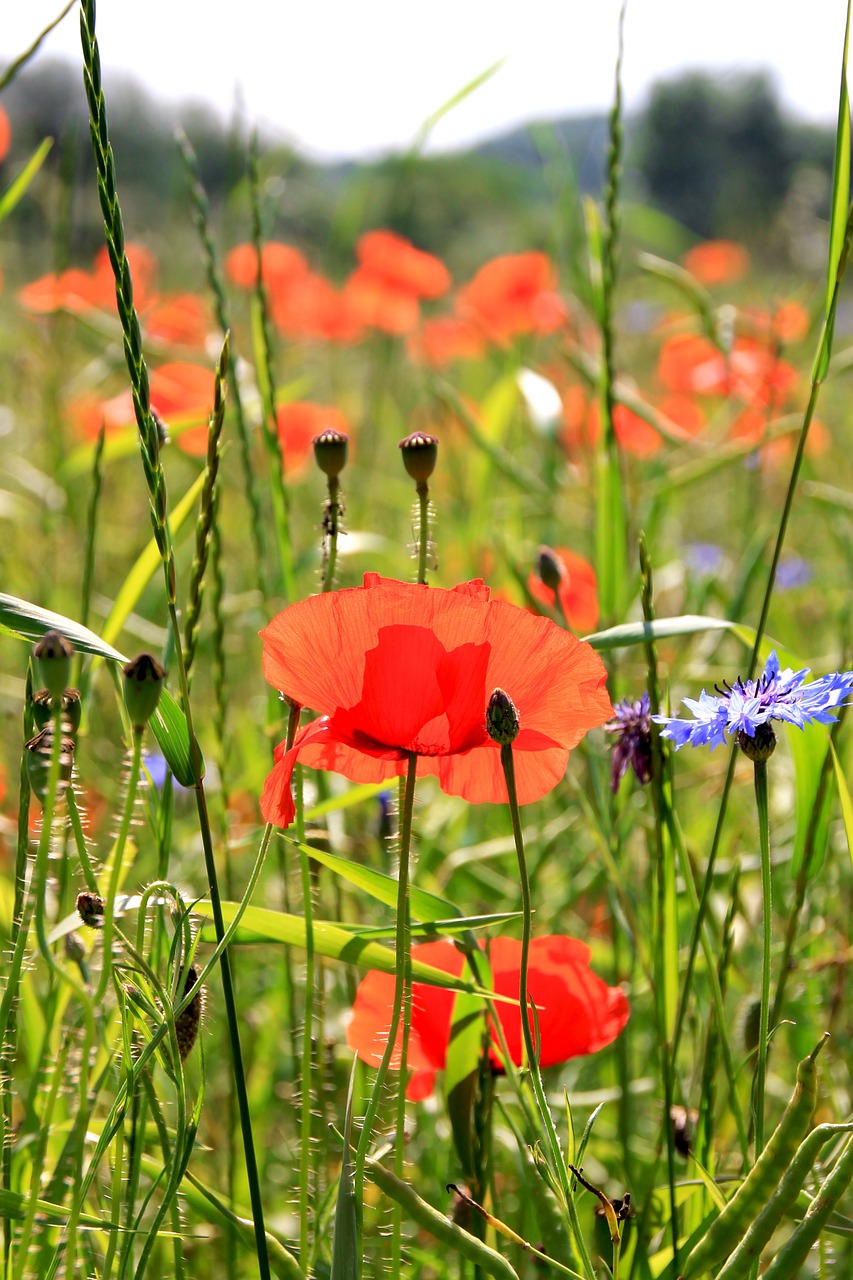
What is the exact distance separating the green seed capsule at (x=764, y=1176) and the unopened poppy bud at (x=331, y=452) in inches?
14.4

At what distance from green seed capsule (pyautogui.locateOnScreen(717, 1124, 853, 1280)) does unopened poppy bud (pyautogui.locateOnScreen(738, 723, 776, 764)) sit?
15 centimetres

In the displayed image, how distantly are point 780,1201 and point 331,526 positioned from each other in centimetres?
37

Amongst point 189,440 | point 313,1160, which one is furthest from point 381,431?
point 313,1160

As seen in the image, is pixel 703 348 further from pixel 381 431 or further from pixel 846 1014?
pixel 846 1014

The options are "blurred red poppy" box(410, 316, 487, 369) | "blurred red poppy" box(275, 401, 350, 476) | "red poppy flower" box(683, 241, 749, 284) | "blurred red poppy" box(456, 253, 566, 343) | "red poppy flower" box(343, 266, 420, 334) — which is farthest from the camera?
"red poppy flower" box(683, 241, 749, 284)

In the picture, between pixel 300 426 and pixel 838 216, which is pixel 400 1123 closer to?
pixel 838 216

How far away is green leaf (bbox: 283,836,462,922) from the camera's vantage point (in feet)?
1.97

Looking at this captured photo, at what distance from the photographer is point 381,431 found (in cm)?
272

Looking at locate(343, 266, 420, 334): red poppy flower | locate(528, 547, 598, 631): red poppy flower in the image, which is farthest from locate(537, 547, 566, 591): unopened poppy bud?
locate(343, 266, 420, 334): red poppy flower

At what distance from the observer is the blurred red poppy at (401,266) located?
8.82 feet

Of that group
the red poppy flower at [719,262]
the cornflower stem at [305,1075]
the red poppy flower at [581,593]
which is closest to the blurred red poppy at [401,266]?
the red poppy flower at [581,593]

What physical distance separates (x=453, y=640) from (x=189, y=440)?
1081mm

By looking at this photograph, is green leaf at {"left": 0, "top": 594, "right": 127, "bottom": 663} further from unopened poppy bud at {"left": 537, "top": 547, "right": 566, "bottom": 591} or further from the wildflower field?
unopened poppy bud at {"left": 537, "top": 547, "right": 566, "bottom": 591}

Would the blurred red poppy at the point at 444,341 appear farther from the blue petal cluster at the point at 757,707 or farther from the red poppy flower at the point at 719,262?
the blue petal cluster at the point at 757,707
